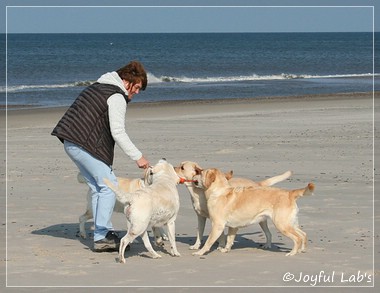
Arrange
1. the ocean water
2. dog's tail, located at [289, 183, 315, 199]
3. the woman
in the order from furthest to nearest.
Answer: the ocean water
the woman
dog's tail, located at [289, 183, 315, 199]

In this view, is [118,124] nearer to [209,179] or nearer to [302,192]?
[209,179]

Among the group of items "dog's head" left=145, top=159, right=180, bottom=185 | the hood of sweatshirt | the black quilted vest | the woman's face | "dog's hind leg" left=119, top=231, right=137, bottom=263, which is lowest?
"dog's hind leg" left=119, top=231, right=137, bottom=263

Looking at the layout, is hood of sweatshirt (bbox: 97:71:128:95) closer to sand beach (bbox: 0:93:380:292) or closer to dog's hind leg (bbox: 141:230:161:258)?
dog's hind leg (bbox: 141:230:161:258)

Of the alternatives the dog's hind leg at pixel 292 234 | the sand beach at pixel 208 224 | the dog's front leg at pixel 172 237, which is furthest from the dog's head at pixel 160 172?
the dog's hind leg at pixel 292 234

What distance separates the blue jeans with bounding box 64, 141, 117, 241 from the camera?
751 centimetres

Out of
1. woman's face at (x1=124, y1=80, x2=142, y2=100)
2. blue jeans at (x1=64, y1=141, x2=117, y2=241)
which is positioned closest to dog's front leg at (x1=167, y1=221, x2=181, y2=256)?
blue jeans at (x1=64, y1=141, x2=117, y2=241)

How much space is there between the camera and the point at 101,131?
749 cm

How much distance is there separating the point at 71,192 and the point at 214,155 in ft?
11.4

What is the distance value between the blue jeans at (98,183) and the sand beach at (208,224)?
0.29 m

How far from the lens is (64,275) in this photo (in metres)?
6.64

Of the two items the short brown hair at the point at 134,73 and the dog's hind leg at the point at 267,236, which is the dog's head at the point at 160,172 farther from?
the dog's hind leg at the point at 267,236

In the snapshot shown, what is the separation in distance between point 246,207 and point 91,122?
5.02ft

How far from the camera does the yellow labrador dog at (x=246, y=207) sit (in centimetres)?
730

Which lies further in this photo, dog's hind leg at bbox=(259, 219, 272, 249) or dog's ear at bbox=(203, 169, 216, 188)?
dog's hind leg at bbox=(259, 219, 272, 249)
